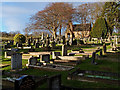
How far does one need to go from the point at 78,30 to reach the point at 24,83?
48991mm

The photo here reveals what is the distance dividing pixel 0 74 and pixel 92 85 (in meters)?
4.93

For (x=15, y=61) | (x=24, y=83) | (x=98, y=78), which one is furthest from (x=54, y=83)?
(x=15, y=61)

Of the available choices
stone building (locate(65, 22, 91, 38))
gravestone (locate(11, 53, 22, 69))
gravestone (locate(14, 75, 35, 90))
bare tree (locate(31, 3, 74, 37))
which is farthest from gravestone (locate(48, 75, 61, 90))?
stone building (locate(65, 22, 91, 38))

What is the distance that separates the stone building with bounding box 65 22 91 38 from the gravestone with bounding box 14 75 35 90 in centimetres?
4195

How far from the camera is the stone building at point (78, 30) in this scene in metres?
46.8

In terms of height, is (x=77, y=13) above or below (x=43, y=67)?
above

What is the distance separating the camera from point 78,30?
52281 mm

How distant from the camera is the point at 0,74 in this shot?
23.4ft

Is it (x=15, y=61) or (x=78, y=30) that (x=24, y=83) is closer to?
(x=15, y=61)

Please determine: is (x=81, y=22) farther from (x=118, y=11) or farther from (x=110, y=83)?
(x=110, y=83)

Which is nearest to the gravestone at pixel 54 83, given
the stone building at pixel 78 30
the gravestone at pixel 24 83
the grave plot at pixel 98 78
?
the gravestone at pixel 24 83

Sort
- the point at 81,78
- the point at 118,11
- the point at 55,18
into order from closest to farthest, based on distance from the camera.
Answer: the point at 81,78 → the point at 118,11 → the point at 55,18

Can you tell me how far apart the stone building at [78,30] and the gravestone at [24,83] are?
42.0m

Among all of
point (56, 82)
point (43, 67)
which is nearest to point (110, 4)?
point (43, 67)
